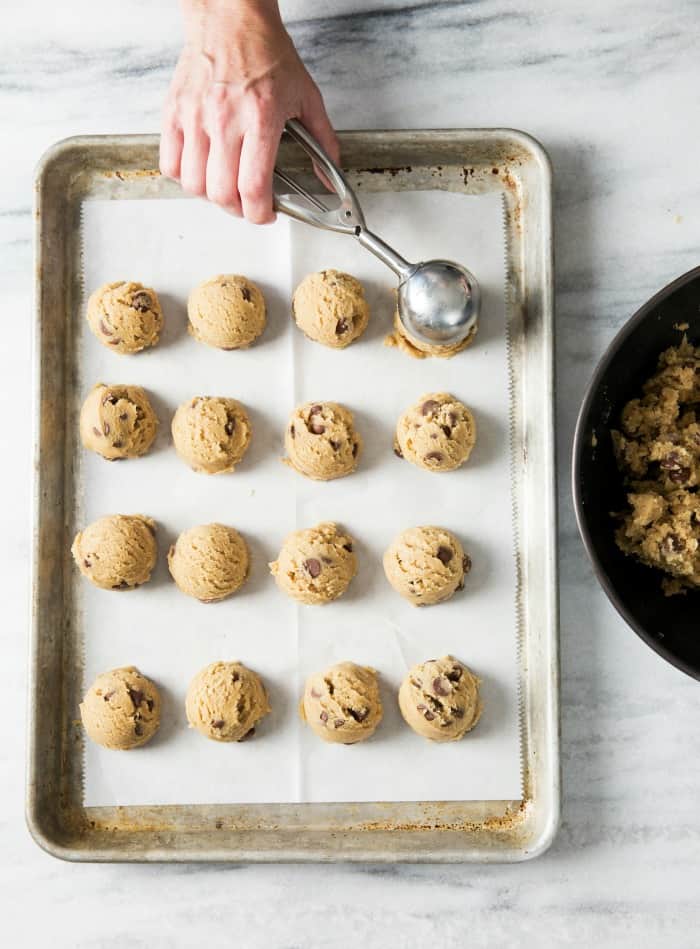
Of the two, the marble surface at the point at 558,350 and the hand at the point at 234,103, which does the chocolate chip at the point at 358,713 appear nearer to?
the marble surface at the point at 558,350

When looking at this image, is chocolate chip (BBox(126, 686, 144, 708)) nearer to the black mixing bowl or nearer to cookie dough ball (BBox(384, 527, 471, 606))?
cookie dough ball (BBox(384, 527, 471, 606))

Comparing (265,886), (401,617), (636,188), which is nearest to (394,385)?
(401,617)

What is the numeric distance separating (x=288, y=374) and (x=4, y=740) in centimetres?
70

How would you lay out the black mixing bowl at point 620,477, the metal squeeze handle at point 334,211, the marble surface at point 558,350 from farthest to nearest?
the marble surface at point 558,350, the metal squeeze handle at point 334,211, the black mixing bowl at point 620,477

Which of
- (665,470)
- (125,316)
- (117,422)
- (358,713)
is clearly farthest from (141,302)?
(665,470)

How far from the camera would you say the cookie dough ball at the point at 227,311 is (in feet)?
4.14

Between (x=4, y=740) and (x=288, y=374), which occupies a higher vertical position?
(x=288, y=374)

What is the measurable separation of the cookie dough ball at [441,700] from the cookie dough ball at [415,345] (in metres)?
0.44

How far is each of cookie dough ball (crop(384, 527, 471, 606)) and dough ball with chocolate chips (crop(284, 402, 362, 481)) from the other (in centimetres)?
14

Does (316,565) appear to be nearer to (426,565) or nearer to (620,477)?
(426,565)

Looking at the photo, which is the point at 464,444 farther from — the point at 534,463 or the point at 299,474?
the point at 299,474

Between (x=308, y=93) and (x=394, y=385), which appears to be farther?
(x=394, y=385)

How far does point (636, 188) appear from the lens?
4.36ft

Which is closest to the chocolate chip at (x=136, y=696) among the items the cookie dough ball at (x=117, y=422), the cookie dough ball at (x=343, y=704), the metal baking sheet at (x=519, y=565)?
the metal baking sheet at (x=519, y=565)
